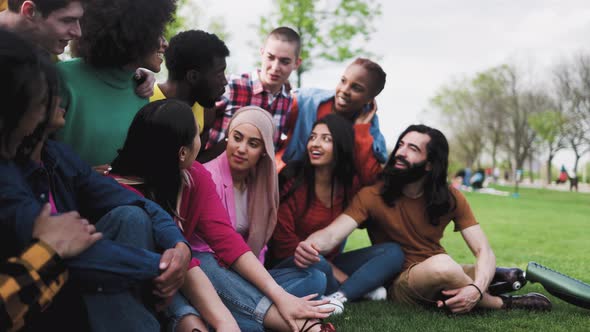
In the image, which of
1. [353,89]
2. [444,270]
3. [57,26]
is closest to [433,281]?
[444,270]

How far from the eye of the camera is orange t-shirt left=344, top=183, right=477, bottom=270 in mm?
4535

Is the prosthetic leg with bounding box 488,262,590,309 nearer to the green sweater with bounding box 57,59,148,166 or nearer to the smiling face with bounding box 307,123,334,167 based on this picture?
the smiling face with bounding box 307,123,334,167

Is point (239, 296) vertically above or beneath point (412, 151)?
beneath

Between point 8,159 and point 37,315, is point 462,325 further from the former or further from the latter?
point 8,159

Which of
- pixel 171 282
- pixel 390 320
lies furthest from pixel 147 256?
pixel 390 320

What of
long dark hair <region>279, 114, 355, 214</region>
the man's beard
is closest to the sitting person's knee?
the man's beard

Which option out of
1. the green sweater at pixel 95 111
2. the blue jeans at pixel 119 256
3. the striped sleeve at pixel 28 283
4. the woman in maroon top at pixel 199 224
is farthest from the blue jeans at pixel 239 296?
the striped sleeve at pixel 28 283

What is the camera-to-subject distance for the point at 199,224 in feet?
10.8

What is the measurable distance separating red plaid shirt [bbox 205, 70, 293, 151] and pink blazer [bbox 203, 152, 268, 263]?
1.09 metres

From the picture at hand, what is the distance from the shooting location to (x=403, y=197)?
4.63 meters

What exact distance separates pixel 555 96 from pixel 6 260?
50.0 meters

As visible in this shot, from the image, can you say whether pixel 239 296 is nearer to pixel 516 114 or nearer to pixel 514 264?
pixel 514 264

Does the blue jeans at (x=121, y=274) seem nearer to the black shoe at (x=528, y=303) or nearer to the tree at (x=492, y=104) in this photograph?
the black shoe at (x=528, y=303)

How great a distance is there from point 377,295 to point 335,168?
1134 mm
